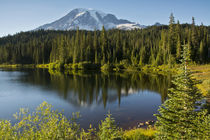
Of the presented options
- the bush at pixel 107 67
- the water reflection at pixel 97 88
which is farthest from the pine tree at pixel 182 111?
the bush at pixel 107 67

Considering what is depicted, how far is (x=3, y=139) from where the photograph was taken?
775 centimetres

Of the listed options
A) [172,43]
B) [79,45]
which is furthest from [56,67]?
[172,43]

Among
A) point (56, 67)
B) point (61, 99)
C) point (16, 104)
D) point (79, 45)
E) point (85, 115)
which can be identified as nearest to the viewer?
point (85, 115)

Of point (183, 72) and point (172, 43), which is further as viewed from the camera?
point (172, 43)

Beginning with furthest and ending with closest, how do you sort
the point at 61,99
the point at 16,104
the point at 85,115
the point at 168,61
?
the point at 168,61 < the point at 61,99 < the point at 16,104 < the point at 85,115

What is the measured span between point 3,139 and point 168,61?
3112 inches

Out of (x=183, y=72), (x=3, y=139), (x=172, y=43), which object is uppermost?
(x=172, y=43)

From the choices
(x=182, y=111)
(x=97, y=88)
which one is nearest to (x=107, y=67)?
(x=97, y=88)

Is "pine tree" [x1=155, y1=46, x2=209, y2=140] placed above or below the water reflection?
above

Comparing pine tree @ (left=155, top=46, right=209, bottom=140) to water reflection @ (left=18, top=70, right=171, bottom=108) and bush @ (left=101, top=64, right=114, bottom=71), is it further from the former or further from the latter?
bush @ (left=101, top=64, right=114, bottom=71)

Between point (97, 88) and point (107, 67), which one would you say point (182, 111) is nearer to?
point (97, 88)

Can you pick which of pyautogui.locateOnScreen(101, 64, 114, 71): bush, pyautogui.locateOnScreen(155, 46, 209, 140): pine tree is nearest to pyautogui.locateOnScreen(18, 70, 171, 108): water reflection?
pyautogui.locateOnScreen(155, 46, 209, 140): pine tree

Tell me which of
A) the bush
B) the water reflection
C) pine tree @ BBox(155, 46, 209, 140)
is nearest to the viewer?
pine tree @ BBox(155, 46, 209, 140)

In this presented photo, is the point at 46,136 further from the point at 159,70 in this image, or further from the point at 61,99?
the point at 159,70
